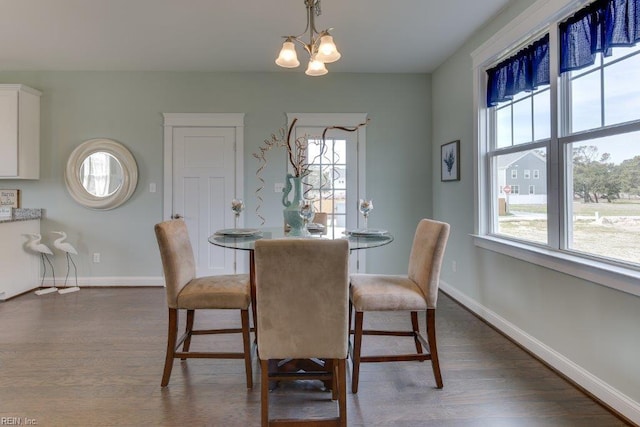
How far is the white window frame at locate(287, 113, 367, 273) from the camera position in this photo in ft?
13.4

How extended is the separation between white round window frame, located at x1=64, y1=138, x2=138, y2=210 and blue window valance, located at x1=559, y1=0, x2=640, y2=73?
4.21m

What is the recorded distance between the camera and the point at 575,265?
6.47 feet

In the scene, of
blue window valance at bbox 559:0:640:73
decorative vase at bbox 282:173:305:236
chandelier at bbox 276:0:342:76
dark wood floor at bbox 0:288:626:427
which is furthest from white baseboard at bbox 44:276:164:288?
blue window valance at bbox 559:0:640:73

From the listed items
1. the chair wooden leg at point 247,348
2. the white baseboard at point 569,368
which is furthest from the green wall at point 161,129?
the chair wooden leg at point 247,348

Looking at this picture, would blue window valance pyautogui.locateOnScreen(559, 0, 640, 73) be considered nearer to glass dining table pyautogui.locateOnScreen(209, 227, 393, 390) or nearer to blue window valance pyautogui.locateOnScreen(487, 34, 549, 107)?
blue window valance pyautogui.locateOnScreen(487, 34, 549, 107)

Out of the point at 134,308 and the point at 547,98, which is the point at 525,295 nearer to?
the point at 547,98

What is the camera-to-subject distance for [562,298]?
2111mm

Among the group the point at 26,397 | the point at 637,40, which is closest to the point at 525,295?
the point at 637,40

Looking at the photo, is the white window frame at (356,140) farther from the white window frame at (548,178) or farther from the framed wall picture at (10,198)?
the framed wall picture at (10,198)

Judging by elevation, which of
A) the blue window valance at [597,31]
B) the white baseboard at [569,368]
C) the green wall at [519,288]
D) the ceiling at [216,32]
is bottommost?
the white baseboard at [569,368]

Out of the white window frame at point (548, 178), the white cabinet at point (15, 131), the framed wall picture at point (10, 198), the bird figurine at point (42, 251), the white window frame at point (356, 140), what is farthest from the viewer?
the white window frame at point (356, 140)

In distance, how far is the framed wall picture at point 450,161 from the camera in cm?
348

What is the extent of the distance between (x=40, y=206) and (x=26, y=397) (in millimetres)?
2952

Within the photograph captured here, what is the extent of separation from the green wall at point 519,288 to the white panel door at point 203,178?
251 centimetres
